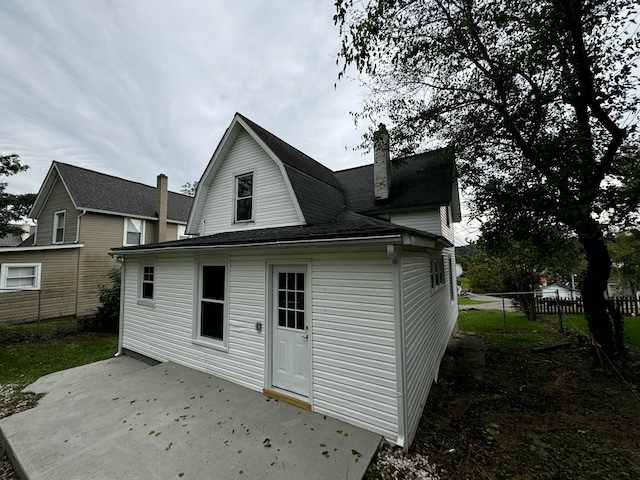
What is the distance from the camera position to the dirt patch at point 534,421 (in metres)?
3.12

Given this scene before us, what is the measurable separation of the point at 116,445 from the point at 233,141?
7510mm

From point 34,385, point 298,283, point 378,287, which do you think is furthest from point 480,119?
point 34,385

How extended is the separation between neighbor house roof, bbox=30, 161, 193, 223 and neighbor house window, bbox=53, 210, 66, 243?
174 cm

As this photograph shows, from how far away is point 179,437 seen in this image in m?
3.49

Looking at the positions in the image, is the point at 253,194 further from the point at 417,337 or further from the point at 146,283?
the point at 417,337

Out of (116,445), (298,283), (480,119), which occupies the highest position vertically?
(480,119)

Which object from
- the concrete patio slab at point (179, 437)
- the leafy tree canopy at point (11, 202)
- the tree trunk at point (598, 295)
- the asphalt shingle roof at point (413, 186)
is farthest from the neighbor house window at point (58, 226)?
the tree trunk at point (598, 295)

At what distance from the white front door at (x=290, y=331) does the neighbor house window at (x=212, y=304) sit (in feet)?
4.33

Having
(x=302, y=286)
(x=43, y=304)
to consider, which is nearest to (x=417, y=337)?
(x=302, y=286)

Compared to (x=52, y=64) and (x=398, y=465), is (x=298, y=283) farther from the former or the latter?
(x=52, y=64)

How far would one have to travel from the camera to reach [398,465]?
3090mm

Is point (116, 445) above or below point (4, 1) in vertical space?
below

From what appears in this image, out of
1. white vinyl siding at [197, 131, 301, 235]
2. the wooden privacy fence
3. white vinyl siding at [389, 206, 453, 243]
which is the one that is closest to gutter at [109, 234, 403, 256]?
white vinyl siding at [197, 131, 301, 235]

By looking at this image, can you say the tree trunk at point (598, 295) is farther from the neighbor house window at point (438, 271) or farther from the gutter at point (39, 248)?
the gutter at point (39, 248)
